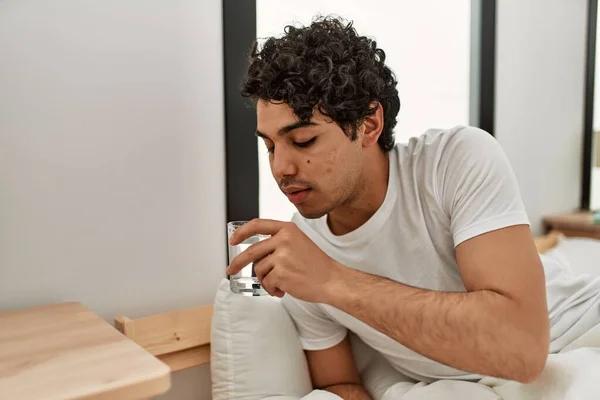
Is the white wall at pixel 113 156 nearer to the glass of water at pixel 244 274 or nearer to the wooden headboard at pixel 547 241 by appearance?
the glass of water at pixel 244 274

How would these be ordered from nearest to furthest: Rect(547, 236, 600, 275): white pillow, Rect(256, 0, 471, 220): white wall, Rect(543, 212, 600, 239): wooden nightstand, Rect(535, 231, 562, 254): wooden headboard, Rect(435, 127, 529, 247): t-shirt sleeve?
Rect(435, 127, 529, 247): t-shirt sleeve, Rect(256, 0, 471, 220): white wall, Rect(547, 236, 600, 275): white pillow, Rect(535, 231, 562, 254): wooden headboard, Rect(543, 212, 600, 239): wooden nightstand

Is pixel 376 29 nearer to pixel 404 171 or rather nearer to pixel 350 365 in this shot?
pixel 404 171

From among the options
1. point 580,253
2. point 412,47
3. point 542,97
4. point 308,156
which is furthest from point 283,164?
point 542,97

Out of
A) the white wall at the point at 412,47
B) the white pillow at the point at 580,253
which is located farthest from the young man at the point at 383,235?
the white pillow at the point at 580,253

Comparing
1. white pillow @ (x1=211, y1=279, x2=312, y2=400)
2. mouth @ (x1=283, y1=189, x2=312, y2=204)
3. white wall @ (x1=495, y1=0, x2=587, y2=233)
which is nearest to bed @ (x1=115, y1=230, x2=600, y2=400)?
white pillow @ (x1=211, y1=279, x2=312, y2=400)

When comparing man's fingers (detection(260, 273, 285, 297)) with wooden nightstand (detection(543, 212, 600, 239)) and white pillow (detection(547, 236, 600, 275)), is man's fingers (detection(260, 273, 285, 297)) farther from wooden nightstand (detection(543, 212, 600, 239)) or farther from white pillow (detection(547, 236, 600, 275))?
wooden nightstand (detection(543, 212, 600, 239))

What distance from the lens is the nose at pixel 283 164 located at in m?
1.14

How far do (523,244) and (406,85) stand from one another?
48.1 inches

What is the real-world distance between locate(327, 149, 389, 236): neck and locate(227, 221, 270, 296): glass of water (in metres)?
0.31

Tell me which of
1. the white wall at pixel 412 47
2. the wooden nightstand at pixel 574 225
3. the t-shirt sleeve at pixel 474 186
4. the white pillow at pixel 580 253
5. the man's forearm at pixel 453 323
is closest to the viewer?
the man's forearm at pixel 453 323

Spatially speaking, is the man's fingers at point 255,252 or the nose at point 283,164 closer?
the man's fingers at point 255,252

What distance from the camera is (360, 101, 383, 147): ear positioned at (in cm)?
127

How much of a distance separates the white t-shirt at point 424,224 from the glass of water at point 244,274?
0.33 m

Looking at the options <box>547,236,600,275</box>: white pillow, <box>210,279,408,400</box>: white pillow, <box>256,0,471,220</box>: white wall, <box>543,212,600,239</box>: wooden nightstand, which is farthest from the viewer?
<box>543,212,600,239</box>: wooden nightstand
